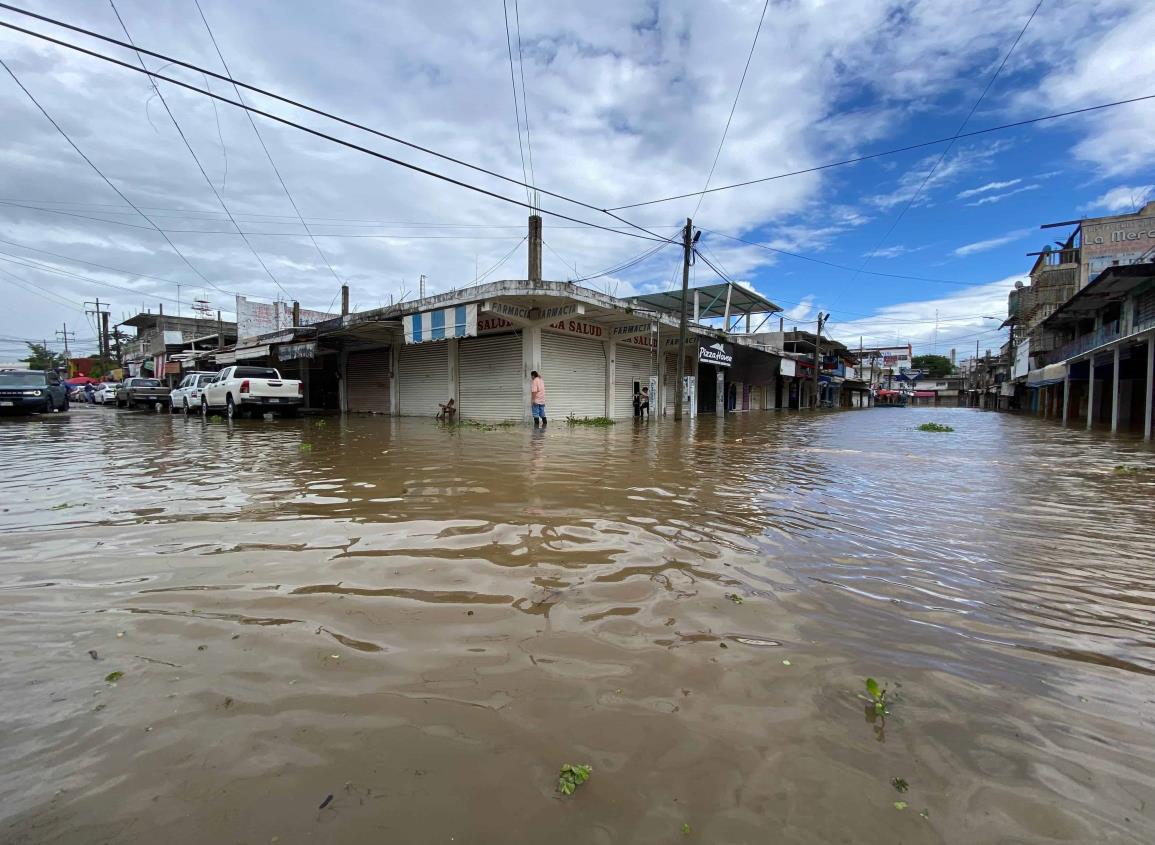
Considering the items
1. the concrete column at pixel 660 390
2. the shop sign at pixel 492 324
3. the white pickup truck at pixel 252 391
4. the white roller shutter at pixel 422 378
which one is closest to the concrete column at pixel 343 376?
the white roller shutter at pixel 422 378

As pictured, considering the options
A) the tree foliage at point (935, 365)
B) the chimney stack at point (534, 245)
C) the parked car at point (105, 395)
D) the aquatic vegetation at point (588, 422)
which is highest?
the tree foliage at point (935, 365)

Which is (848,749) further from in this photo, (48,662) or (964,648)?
(48,662)

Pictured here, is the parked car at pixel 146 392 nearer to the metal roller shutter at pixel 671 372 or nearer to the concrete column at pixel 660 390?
the concrete column at pixel 660 390

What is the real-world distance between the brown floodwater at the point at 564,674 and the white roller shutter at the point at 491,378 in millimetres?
13486

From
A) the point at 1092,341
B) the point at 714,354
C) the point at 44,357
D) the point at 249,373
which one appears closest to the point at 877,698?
the point at 249,373

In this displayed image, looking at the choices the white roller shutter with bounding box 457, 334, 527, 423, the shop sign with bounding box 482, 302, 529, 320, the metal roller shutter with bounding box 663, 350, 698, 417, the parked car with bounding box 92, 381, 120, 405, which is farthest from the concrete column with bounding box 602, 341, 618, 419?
the parked car with bounding box 92, 381, 120, 405

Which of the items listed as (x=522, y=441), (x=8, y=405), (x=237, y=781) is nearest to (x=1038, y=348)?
(x=522, y=441)

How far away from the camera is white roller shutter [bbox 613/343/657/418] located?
22.0 meters

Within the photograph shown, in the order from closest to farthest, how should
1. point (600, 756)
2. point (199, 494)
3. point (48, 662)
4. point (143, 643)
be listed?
1. point (600, 756)
2. point (48, 662)
3. point (143, 643)
4. point (199, 494)

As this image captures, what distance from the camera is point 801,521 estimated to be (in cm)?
483

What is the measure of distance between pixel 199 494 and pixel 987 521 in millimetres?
7809

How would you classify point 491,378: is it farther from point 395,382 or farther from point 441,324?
point 395,382

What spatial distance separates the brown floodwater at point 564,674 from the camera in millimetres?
1487

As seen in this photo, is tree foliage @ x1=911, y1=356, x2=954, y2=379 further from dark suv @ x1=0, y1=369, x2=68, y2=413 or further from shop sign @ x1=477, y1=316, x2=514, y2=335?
dark suv @ x1=0, y1=369, x2=68, y2=413
